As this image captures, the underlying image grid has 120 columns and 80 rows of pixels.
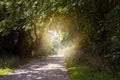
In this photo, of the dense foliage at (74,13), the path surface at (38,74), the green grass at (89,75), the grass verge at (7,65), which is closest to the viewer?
the dense foliage at (74,13)

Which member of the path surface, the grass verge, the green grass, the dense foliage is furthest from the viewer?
the grass verge

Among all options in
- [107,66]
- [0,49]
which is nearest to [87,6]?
[107,66]

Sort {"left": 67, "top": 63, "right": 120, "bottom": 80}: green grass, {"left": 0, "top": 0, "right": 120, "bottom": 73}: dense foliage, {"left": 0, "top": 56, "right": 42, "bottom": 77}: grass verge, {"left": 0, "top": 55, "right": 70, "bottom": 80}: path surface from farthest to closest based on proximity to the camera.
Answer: {"left": 0, "top": 56, "right": 42, "bottom": 77}: grass verge < {"left": 0, "top": 55, "right": 70, "bottom": 80}: path surface < {"left": 67, "top": 63, "right": 120, "bottom": 80}: green grass < {"left": 0, "top": 0, "right": 120, "bottom": 73}: dense foliage

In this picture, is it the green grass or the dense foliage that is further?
the green grass

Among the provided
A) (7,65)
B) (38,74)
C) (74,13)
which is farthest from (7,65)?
(74,13)

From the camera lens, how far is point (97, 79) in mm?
14641

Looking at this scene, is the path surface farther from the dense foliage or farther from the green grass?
the dense foliage

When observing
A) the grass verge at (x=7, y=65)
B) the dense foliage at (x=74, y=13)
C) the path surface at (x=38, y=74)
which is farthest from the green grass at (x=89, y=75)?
the grass verge at (x=7, y=65)

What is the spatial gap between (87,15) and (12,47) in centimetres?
2478

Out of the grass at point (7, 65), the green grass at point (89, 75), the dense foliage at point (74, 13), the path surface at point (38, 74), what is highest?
the dense foliage at point (74, 13)

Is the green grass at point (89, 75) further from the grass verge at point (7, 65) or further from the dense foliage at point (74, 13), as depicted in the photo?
the grass verge at point (7, 65)

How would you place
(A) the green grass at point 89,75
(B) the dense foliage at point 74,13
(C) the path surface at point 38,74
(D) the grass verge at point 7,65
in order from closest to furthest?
(B) the dense foliage at point 74,13, (A) the green grass at point 89,75, (C) the path surface at point 38,74, (D) the grass verge at point 7,65

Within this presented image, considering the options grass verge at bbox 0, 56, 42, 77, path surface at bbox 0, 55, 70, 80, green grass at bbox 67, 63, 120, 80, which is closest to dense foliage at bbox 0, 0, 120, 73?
green grass at bbox 67, 63, 120, 80

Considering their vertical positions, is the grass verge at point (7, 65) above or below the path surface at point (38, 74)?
above
